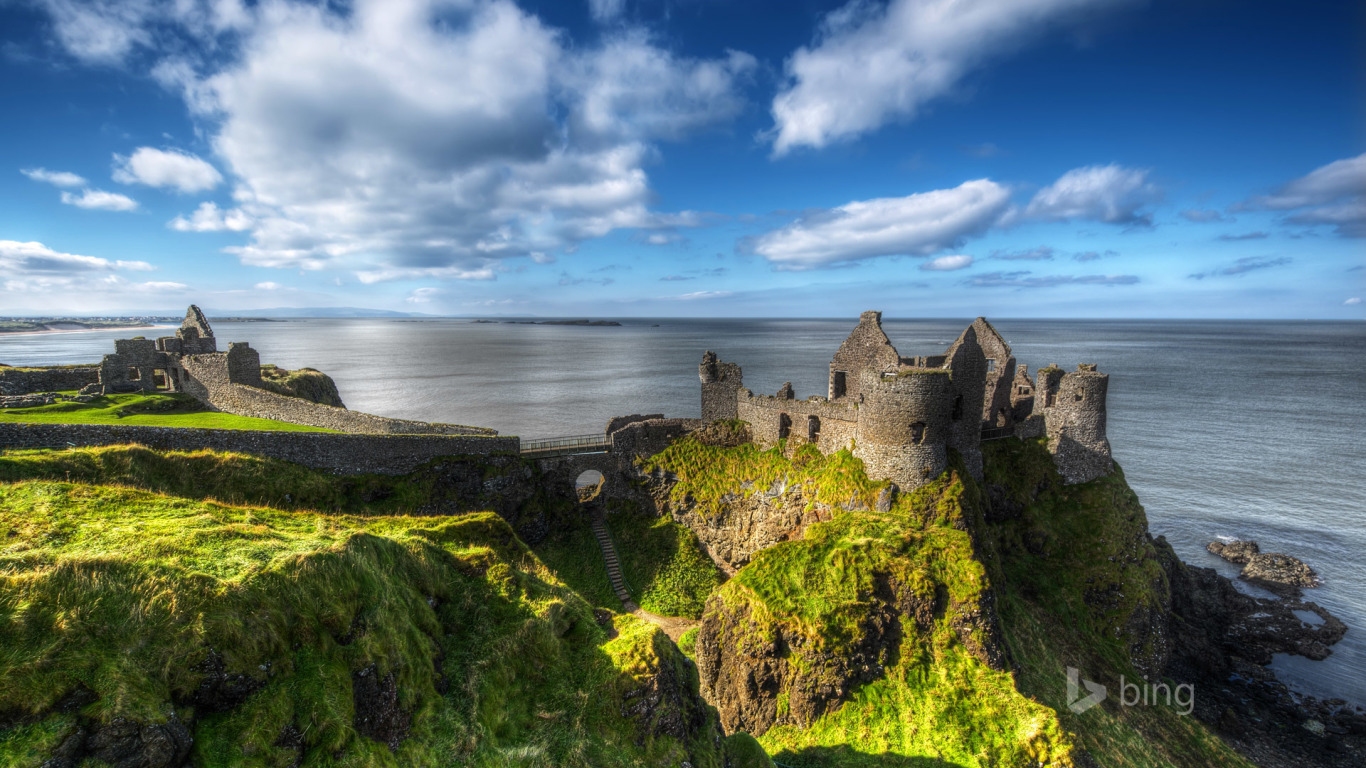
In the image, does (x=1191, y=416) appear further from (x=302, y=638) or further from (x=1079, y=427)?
(x=302, y=638)

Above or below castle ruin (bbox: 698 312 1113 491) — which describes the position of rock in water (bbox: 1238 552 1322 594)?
below

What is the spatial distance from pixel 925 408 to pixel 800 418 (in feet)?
23.8

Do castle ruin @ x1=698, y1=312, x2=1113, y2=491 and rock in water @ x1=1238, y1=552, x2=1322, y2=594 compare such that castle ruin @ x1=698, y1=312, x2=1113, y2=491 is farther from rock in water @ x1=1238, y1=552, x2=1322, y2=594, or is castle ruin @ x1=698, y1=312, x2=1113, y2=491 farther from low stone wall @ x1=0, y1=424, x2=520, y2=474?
rock in water @ x1=1238, y1=552, x2=1322, y2=594

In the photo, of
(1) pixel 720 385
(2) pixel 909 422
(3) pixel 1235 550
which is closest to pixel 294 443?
(1) pixel 720 385

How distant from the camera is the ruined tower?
2625 centimetres

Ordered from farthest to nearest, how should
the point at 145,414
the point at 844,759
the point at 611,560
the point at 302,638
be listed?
1. the point at 611,560
2. the point at 145,414
3. the point at 844,759
4. the point at 302,638

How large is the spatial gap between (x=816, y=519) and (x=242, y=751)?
2172 cm

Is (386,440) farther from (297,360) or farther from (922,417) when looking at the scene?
(297,360)

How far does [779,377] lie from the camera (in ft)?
307

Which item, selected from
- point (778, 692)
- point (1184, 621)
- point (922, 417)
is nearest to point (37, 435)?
point (778, 692)

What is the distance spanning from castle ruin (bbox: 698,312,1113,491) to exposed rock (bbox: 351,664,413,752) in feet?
64.6

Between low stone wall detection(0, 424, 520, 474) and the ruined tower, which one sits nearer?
low stone wall detection(0, 424, 520, 474)

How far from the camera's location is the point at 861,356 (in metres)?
28.6

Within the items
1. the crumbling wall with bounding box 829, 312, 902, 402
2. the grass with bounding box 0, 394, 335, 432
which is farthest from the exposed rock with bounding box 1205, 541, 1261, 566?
the grass with bounding box 0, 394, 335, 432
